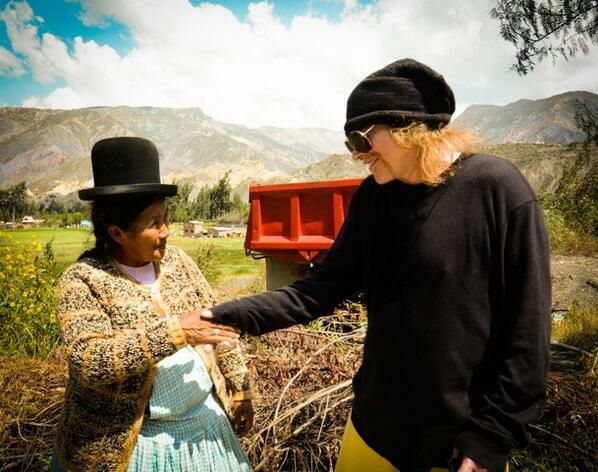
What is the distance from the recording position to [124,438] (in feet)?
5.02

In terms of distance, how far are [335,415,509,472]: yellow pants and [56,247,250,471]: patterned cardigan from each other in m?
0.64

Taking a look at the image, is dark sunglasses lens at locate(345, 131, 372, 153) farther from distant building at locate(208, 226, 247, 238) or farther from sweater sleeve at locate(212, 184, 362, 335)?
distant building at locate(208, 226, 247, 238)

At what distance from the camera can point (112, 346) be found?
4.60 feet

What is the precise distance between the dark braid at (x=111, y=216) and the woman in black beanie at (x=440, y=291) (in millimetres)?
926

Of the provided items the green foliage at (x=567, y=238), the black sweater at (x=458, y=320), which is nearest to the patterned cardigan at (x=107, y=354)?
the black sweater at (x=458, y=320)

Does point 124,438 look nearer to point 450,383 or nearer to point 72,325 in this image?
point 72,325

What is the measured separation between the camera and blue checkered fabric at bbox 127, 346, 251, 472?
156 centimetres

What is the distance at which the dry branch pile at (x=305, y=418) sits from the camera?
2.49 m

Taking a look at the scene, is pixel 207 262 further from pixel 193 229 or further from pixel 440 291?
pixel 193 229

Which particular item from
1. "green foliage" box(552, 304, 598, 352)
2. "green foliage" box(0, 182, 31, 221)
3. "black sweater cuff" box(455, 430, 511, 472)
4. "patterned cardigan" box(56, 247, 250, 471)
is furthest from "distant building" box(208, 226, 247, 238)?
"green foliage" box(0, 182, 31, 221)

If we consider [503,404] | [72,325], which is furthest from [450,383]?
[72,325]

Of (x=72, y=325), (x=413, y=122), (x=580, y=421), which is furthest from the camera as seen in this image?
(x=580, y=421)

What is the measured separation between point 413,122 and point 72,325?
1393mm

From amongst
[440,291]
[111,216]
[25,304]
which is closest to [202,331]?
[111,216]
